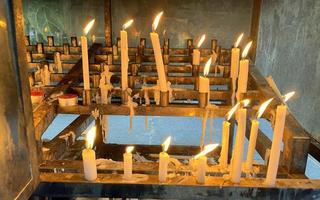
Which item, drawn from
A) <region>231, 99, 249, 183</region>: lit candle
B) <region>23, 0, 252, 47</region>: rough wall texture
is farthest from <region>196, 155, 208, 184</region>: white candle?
<region>23, 0, 252, 47</region>: rough wall texture

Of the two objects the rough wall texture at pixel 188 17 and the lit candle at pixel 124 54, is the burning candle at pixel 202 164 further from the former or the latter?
the rough wall texture at pixel 188 17

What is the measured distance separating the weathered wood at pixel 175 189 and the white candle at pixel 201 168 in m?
0.02

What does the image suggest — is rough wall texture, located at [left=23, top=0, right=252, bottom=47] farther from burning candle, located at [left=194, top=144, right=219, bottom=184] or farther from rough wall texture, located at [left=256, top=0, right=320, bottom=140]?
burning candle, located at [left=194, top=144, right=219, bottom=184]

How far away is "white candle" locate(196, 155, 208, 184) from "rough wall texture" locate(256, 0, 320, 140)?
2525 millimetres

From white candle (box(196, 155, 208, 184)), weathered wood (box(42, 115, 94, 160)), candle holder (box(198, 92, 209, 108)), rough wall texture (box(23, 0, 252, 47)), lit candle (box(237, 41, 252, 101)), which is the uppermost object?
rough wall texture (box(23, 0, 252, 47))

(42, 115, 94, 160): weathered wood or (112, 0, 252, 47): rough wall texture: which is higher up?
(112, 0, 252, 47): rough wall texture

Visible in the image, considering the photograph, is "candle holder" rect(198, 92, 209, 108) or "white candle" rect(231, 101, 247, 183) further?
"candle holder" rect(198, 92, 209, 108)

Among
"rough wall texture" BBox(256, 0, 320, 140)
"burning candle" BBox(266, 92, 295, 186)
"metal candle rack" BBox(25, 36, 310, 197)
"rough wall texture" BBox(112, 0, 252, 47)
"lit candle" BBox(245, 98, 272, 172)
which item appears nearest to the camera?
"burning candle" BBox(266, 92, 295, 186)

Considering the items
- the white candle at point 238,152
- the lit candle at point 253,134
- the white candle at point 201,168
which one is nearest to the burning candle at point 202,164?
the white candle at point 201,168

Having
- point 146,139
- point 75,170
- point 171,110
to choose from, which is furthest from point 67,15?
point 75,170

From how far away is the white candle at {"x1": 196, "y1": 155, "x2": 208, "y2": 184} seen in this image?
1.26 m

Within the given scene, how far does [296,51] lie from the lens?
13.0 feet

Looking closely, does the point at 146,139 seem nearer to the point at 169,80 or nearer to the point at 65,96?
the point at 169,80

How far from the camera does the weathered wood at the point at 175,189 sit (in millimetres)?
1277
